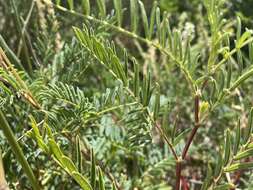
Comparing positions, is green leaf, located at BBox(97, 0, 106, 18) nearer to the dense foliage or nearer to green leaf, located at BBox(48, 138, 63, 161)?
the dense foliage

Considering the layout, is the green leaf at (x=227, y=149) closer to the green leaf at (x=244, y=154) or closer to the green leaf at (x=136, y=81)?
the green leaf at (x=244, y=154)

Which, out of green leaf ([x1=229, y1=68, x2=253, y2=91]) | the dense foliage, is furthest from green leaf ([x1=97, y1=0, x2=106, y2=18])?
green leaf ([x1=229, y1=68, x2=253, y2=91])

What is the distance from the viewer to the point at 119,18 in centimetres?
62

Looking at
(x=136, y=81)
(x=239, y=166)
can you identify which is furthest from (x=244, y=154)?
(x=136, y=81)

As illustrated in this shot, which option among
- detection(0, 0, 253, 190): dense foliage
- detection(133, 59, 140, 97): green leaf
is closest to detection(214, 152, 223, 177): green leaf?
detection(0, 0, 253, 190): dense foliage

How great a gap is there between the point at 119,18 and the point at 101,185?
21cm

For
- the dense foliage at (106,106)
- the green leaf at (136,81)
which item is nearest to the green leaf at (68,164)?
the dense foliage at (106,106)

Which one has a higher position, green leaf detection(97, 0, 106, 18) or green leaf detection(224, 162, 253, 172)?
green leaf detection(97, 0, 106, 18)

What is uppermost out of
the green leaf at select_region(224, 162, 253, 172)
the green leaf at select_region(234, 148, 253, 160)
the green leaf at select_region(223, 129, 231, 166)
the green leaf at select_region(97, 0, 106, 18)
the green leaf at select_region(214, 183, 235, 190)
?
the green leaf at select_region(97, 0, 106, 18)

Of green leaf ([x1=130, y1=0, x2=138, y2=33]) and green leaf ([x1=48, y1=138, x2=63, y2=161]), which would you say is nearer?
green leaf ([x1=48, y1=138, x2=63, y2=161])

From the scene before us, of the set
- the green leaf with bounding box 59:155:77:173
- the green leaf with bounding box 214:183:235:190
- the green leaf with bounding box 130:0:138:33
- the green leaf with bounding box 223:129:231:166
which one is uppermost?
the green leaf with bounding box 130:0:138:33

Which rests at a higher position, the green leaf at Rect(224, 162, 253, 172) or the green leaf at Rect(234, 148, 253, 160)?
the green leaf at Rect(234, 148, 253, 160)

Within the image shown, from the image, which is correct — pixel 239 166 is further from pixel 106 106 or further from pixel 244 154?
pixel 106 106

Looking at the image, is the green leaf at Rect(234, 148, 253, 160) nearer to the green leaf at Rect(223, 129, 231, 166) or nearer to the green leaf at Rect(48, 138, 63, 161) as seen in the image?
the green leaf at Rect(223, 129, 231, 166)
